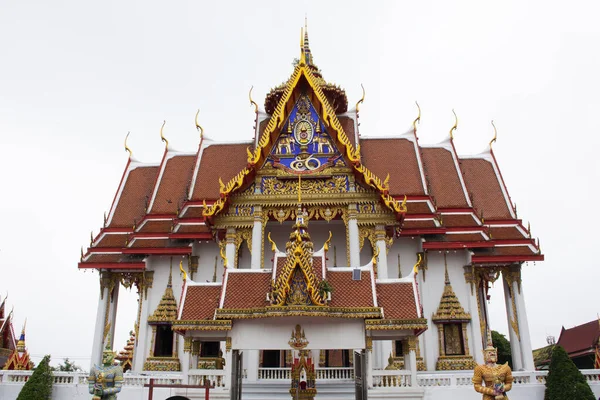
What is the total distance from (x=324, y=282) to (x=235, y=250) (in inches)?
203

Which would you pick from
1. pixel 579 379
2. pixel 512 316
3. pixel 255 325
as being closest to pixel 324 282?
pixel 255 325

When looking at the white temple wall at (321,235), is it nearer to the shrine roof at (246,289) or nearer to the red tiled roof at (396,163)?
the red tiled roof at (396,163)

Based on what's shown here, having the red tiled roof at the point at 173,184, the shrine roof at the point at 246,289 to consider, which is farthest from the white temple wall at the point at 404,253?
the red tiled roof at the point at 173,184

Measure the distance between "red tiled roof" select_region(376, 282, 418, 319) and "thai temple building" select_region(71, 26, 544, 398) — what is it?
99 mm

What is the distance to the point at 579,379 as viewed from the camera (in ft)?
39.2

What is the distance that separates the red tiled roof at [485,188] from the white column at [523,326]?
217 centimetres

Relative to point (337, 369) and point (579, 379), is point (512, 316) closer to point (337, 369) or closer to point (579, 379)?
point (579, 379)

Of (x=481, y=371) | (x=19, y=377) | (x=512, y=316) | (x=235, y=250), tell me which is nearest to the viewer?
(x=481, y=371)

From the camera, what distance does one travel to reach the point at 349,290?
34.4ft

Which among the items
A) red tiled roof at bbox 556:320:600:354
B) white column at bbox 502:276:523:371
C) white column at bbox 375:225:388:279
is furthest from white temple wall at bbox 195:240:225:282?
red tiled roof at bbox 556:320:600:354

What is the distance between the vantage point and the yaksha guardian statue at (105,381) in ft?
27.0

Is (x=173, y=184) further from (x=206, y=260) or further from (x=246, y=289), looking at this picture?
(x=246, y=289)

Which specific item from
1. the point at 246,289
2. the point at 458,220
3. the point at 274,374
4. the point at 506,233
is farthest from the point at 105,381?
the point at 506,233

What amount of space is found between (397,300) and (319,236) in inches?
230
